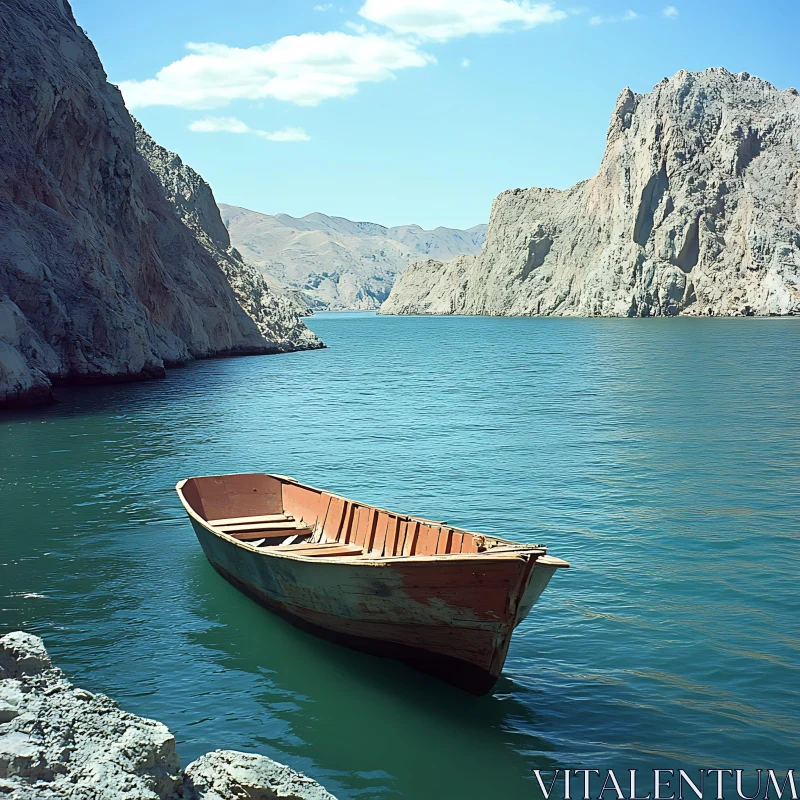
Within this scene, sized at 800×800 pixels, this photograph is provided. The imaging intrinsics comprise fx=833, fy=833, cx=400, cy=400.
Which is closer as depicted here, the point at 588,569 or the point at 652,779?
the point at 652,779

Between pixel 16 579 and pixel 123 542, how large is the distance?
2.36 meters

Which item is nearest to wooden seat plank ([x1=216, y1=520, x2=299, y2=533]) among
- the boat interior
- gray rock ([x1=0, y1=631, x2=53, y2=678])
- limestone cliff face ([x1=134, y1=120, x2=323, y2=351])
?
the boat interior

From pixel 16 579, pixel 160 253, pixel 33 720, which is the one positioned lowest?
pixel 16 579

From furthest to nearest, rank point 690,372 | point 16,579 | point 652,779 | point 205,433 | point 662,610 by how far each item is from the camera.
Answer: point 690,372 → point 205,433 → point 16,579 → point 662,610 → point 652,779

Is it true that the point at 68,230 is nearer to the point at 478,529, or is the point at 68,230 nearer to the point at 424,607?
the point at 478,529

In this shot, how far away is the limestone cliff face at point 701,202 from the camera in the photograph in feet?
382

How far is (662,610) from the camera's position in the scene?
444 inches

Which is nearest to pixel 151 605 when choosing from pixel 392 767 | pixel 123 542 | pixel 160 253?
pixel 123 542

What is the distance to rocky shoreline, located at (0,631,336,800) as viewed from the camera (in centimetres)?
487

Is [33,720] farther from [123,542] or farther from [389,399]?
[389,399]

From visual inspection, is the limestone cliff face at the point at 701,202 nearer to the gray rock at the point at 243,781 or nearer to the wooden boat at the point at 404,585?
the wooden boat at the point at 404,585

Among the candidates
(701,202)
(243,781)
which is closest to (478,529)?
(243,781)

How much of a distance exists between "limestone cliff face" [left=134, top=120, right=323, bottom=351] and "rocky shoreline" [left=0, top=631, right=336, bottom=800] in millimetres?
68607

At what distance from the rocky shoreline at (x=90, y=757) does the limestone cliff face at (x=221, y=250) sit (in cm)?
6861
